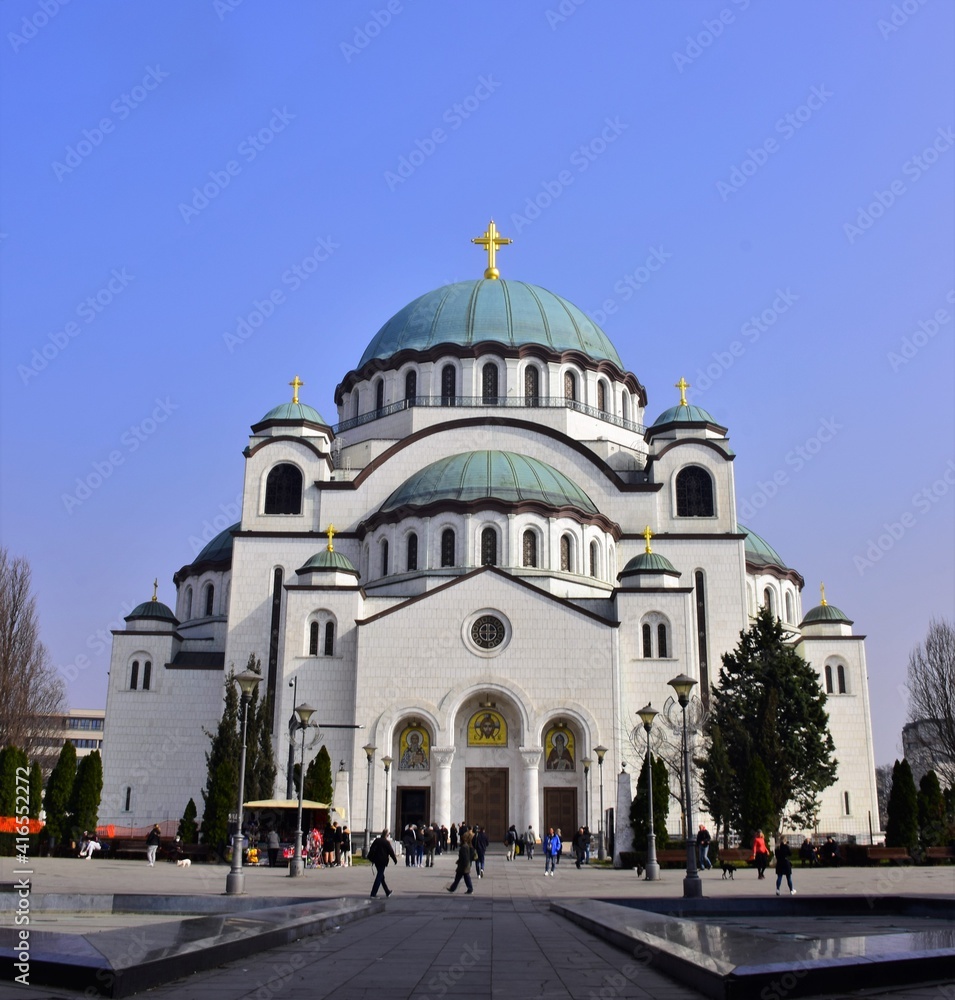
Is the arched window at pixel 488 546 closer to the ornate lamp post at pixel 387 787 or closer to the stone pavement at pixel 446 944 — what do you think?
the ornate lamp post at pixel 387 787

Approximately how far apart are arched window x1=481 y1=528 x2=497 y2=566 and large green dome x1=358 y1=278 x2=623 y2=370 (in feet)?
31.3

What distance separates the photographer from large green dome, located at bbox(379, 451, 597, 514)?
3784 cm

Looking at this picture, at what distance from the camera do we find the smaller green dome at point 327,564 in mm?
36438

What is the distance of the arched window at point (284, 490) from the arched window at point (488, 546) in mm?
7232

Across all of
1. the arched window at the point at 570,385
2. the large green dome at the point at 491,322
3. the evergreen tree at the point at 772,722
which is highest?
the large green dome at the point at 491,322

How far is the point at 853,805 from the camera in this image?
39.1 meters

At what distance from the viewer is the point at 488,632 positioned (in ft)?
116

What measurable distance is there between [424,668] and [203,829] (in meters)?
8.48

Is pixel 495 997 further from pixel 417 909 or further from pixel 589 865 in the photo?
pixel 589 865

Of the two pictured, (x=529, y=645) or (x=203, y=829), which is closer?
(x=203, y=829)

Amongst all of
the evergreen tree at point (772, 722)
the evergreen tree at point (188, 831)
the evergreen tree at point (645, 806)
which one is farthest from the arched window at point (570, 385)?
the evergreen tree at point (188, 831)

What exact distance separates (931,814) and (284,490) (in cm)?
2360

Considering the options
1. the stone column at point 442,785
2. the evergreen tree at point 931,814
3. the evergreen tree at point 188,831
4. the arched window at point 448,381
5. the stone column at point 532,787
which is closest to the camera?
the evergreen tree at point 931,814

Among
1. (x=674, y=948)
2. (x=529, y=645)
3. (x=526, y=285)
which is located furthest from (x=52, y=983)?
(x=526, y=285)
